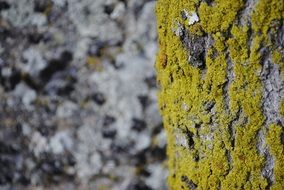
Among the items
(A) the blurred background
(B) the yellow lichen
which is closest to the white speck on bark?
(B) the yellow lichen

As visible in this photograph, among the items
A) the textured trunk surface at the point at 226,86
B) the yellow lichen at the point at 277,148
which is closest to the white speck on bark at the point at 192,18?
the textured trunk surface at the point at 226,86

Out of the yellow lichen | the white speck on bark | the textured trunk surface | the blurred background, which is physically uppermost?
the blurred background

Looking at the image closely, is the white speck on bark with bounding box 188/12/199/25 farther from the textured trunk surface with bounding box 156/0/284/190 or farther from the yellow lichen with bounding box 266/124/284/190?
the yellow lichen with bounding box 266/124/284/190

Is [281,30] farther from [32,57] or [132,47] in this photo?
[32,57]

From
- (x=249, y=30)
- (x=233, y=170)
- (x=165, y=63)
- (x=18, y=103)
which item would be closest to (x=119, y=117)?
(x=18, y=103)

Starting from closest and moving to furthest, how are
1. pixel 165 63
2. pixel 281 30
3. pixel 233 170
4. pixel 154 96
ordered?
pixel 281 30 → pixel 233 170 → pixel 165 63 → pixel 154 96

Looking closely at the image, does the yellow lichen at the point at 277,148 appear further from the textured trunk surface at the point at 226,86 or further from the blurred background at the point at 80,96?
the blurred background at the point at 80,96
